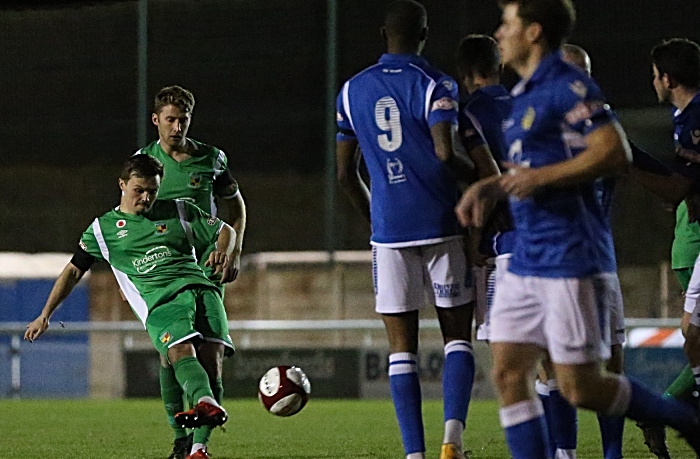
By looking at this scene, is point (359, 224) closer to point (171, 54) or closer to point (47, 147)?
point (171, 54)

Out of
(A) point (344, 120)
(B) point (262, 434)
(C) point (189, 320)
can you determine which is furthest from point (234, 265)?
(B) point (262, 434)

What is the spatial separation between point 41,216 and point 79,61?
2.49 m

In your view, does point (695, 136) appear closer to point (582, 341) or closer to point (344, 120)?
point (344, 120)

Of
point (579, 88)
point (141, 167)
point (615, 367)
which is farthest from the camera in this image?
point (141, 167)

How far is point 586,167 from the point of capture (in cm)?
420

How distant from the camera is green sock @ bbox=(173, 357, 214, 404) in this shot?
20.6 feet

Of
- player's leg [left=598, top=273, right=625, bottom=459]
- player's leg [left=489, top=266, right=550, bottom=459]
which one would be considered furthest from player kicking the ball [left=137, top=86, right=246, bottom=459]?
player's leg [left=489, top=266, right=550, bottom=459]

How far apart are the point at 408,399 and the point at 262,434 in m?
4.29

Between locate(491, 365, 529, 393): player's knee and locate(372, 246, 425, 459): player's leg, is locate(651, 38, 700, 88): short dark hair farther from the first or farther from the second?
locate(491, 365, 529, 393): player's knee

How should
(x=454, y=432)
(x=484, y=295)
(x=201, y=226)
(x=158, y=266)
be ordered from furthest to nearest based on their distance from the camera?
(x=201, y=226), (x=158, y=266), (x=484, y=295), (x=454, y=432)

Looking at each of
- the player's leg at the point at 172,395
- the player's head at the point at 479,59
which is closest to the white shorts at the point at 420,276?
the player's head at the point at 479,59

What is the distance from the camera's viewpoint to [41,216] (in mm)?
20578

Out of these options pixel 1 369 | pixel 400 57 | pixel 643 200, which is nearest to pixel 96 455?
pixel 400 57

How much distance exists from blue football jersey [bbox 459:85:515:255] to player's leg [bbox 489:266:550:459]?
148 cm
